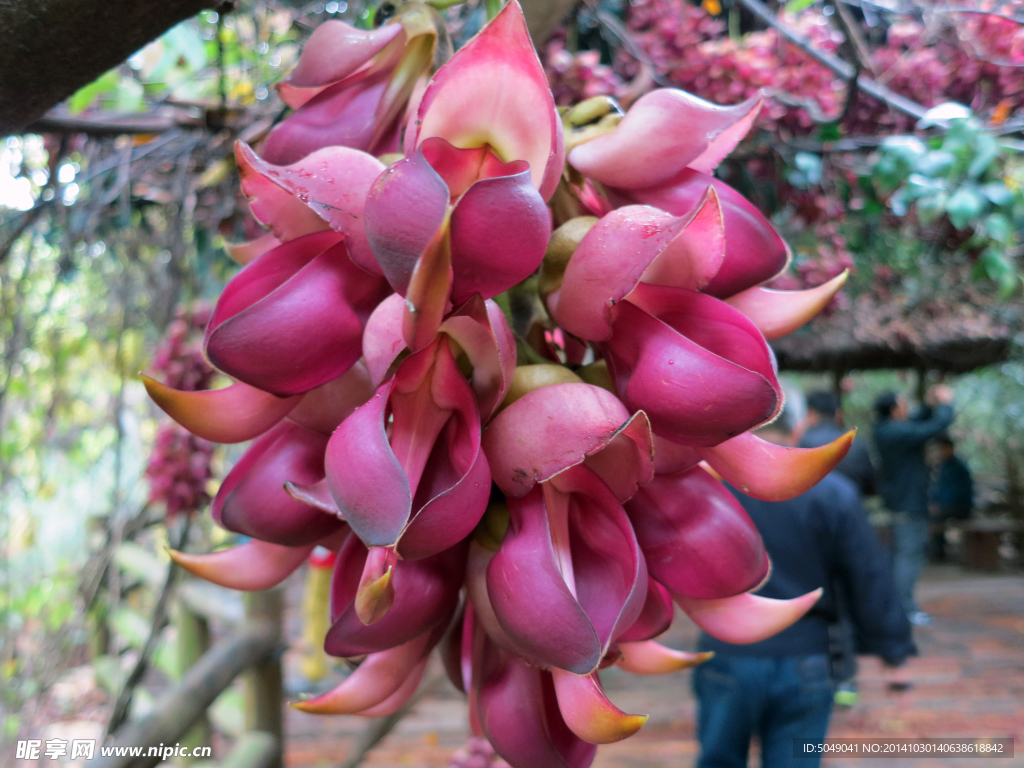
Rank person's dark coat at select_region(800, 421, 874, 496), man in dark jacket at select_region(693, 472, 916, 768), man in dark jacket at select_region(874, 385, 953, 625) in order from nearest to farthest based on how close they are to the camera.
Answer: man in dark jacket at select_region(693, 472, 916, 768)
person's dark coat at select_region(800, 421, 874, 496)
man in dark jacket at select_region(874, 385, 953, 625)

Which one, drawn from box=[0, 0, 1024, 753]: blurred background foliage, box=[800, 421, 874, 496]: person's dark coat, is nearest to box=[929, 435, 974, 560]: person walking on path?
box=[800, 421, 874, 496]: person's dark coat

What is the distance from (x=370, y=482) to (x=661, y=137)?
0.22 metres

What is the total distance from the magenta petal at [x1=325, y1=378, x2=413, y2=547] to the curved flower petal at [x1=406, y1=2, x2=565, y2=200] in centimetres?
13

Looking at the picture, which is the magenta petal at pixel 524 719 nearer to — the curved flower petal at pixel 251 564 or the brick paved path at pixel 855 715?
the curved flower petal at pixel 251 564

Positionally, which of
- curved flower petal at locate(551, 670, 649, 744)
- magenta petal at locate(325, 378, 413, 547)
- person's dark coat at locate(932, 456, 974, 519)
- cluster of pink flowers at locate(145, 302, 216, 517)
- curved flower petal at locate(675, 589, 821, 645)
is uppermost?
magenta petal at locate(325, 378, 413, 547)

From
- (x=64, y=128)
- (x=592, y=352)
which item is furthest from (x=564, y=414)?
(x=64, y=128)

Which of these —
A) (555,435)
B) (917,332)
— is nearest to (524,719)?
(555,435)

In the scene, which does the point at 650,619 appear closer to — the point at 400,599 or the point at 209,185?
the point at 400,599

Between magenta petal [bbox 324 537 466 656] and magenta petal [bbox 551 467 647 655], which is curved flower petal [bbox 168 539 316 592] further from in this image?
magenta petal [bbox 551 467 647 655]

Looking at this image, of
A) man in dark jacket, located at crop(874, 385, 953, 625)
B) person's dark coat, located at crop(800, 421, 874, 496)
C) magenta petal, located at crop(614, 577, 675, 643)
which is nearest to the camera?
magenta petal, located at crop(614, 577, 675, 643)

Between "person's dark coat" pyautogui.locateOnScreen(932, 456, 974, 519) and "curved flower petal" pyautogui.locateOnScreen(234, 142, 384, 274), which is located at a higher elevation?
"curved flower petal" pyautogui.locateOnScreen(234, 142, 384, 274)

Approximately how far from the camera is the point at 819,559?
1702 mm

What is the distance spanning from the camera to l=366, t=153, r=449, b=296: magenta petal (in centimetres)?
26

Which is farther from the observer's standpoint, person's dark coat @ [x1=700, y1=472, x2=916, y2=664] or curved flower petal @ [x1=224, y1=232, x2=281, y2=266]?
person's dark coat @ [x1=700, y1=472, x2=916, y2=664]
